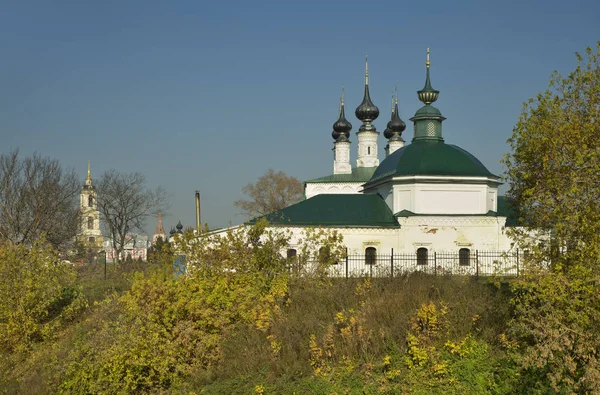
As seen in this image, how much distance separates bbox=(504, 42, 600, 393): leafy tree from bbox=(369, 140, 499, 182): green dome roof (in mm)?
18576

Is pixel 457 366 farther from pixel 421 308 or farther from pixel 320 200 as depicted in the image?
pixel 320 200

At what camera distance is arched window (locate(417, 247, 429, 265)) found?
2830 centimetres

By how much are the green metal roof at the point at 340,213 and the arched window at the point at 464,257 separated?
307cm

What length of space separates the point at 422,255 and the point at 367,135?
91.1 feet

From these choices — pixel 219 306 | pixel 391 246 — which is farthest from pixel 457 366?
pixel 391 246

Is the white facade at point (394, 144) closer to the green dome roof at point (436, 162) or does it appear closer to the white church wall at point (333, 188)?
the white church wall at point (333, 188)

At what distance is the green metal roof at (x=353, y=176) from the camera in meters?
54.1

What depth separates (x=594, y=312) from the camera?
8.71m

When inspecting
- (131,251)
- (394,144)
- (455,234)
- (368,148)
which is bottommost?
(131,251)

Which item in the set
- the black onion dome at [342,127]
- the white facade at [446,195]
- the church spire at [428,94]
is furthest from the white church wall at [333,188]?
the white facade at [446,195]

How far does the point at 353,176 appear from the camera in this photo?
5491 cm

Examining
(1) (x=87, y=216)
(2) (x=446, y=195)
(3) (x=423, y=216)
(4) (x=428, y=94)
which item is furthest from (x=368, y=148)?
(3) (x=423, y=216)

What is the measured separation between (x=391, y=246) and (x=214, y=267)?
14844mm

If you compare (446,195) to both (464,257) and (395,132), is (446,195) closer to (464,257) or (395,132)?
(464,257)
